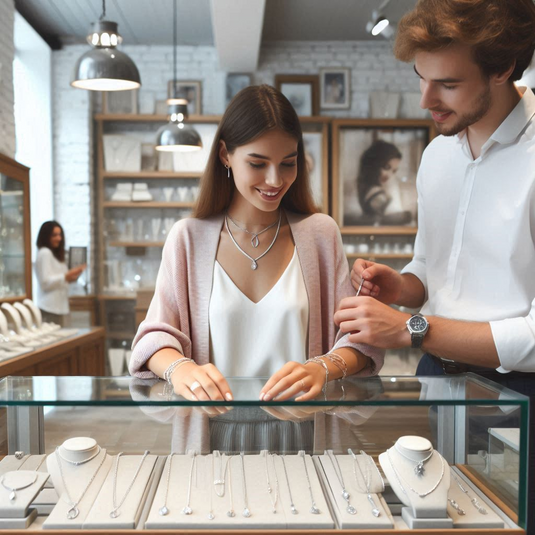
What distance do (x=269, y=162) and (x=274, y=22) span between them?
600 cm

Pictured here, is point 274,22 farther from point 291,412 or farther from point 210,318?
point 291,412

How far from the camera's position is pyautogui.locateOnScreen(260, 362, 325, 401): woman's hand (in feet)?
3.88

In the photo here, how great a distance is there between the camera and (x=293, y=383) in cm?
123

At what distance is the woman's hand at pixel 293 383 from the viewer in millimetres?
1182

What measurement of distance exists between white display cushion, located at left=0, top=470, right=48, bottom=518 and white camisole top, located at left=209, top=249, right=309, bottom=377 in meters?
0.62

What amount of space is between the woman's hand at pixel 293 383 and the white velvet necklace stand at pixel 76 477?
1.12ft

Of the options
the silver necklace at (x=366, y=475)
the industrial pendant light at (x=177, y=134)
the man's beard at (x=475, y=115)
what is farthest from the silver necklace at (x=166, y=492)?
the industrial pendant light at (x=177, y=134)

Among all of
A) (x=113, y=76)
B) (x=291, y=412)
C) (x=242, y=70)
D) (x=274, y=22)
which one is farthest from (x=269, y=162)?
(x=242, y=70)

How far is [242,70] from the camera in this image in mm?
7895

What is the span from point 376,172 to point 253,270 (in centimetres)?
605

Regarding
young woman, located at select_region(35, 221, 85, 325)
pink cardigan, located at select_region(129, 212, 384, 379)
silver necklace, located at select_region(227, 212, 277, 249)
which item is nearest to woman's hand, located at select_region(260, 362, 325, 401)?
pink cardigan, located at select_region(129, 212, 384, 379)

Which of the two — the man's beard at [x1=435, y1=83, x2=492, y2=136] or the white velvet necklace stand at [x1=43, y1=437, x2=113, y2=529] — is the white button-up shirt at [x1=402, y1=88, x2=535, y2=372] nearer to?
the man's beard at [x1=435, y1=83, x2=492, y2=136]

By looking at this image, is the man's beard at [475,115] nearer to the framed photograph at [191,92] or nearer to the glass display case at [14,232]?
the glass display case at [14,232]

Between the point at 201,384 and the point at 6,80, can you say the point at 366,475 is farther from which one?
the point at 6,80
